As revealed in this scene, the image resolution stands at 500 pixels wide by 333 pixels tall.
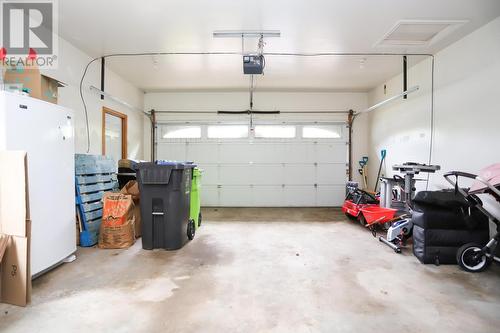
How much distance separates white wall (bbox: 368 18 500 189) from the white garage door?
66.2 inches

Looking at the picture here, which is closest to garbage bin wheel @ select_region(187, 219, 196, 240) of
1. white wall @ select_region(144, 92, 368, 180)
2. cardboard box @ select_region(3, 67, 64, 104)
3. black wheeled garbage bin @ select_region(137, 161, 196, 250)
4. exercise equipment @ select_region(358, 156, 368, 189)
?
black wheeled garbage bin @ select_region(137, 161, 196, 250)

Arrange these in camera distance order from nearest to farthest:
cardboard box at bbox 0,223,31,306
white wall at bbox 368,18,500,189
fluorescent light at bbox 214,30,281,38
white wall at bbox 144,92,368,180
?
cardboard box at bbox 0,223,31,306 → white wall at bbox 368,18,500,189 → fluorescent light at bbox 214,30,281,38 → white wall at bbox 144,92,368,180

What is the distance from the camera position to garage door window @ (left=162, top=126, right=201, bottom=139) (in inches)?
255

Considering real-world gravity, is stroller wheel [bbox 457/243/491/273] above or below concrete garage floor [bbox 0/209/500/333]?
above

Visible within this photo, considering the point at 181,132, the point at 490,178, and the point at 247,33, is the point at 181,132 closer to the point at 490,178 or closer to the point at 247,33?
the point at 247,33

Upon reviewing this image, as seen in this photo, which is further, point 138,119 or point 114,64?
point 138,119

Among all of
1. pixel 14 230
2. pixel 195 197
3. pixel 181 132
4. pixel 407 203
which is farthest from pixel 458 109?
pixel 181 132

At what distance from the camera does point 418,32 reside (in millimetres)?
3381

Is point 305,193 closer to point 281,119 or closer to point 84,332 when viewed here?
point 281,119

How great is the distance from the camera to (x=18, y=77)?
2.66 m

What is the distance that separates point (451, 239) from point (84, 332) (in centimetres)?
357

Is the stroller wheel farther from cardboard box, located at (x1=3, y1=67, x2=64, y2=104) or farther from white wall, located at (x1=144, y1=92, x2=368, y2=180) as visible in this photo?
cardboard box, located at (x1=3, y1=67, x2=64, y2=104)

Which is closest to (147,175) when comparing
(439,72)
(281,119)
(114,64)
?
(114,64)
